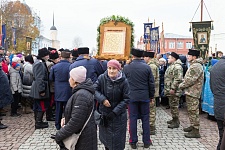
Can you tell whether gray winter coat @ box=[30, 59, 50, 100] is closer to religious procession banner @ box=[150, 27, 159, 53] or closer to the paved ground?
the paved ground

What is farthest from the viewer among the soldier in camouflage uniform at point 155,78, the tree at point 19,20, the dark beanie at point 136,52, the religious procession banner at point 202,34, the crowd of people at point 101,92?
the tree at point 19,20

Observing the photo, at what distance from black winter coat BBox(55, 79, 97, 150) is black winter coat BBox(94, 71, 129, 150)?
0.92 m

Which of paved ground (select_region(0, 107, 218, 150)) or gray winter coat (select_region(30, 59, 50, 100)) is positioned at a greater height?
gray winter coat (select_region(30, 59, 50, 100))

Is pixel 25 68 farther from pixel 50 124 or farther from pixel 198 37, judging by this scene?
pixel 198 37

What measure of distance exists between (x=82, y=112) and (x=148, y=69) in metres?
2.63

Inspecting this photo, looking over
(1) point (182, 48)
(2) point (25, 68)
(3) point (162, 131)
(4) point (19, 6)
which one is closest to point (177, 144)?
(3) point (162, 131)

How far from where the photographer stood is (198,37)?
961 centimetres

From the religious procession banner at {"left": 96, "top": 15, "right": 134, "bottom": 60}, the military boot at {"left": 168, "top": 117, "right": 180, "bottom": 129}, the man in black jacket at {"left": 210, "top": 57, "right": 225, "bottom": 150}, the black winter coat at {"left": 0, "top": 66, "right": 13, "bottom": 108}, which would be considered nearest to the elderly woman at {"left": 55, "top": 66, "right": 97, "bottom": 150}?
the religious procession banner at {"left": 96, "top": 15, "right": 134, "bottom": 60}

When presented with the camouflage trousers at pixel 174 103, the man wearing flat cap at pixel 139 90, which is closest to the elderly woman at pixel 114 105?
the man wearing flat cap at pixel 139 90

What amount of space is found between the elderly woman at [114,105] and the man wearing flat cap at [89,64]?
1.63m

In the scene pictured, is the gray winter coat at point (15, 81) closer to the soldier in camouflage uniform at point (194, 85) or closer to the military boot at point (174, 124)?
the military boot at point (174, 124)

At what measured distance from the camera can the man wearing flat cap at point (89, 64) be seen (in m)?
5.95

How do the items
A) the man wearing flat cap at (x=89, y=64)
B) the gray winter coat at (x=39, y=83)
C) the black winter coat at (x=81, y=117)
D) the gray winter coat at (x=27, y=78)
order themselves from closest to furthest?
the black winter coat at (x=81, y=117), the man wearing flat cap at (x=89, y=64), the gray winter coat at (x=39, y=83), the gray winter coat at (x=27, y=78)

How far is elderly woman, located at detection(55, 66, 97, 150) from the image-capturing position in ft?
10.1
